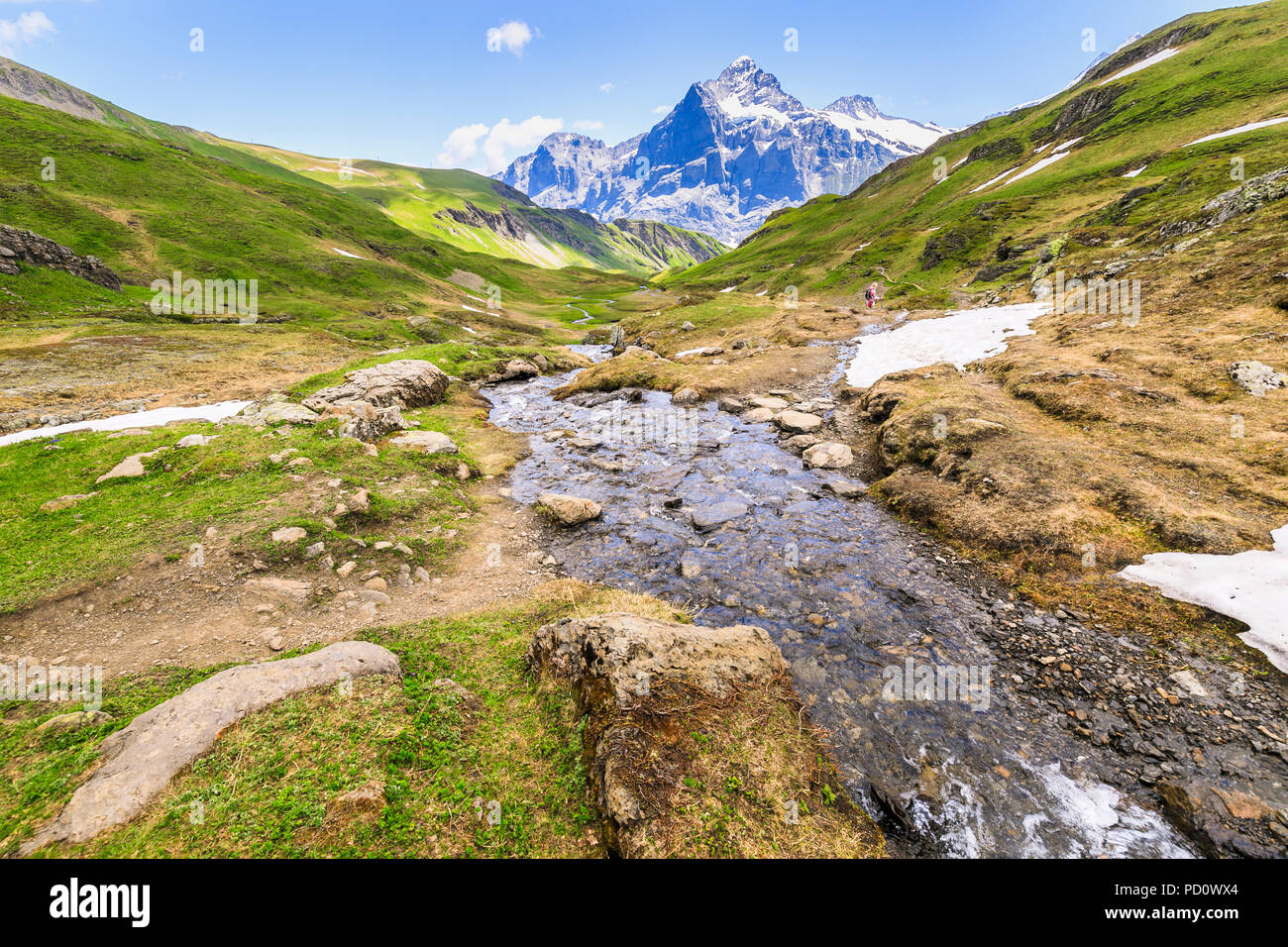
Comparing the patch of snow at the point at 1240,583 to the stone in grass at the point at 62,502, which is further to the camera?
the stone in grass at the point at 62,502

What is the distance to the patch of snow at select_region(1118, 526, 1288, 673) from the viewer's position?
9.41 m

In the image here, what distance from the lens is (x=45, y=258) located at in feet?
151

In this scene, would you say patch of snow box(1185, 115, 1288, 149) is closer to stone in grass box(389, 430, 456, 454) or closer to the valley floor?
the valley floor

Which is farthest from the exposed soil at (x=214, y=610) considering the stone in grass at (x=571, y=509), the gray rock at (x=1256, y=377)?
the gray rock at (x=1256, y=377)

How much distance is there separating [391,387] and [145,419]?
37.9 feet

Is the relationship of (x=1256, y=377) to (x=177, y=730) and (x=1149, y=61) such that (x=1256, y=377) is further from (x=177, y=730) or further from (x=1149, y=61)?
(x=1149, y=61)

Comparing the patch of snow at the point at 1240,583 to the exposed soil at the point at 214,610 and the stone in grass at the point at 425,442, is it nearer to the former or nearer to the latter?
the exposed soil at the point at 214,610

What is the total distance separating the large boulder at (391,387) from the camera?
27.2m

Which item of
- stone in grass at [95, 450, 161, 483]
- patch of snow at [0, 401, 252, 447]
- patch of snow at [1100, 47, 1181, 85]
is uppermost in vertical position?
patch of snow at [1100, 47, 1181, 85]

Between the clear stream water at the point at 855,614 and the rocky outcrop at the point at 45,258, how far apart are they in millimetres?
59909

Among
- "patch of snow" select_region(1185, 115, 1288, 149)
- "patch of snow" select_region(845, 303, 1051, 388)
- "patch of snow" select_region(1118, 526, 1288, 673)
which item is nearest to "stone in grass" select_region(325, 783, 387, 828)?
"patch of snow" select_region(1118, 526, 1288, 673)

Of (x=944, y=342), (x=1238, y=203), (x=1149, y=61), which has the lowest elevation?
(x=944, y=342)

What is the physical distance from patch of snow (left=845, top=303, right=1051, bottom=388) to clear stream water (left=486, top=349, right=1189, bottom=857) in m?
13.9

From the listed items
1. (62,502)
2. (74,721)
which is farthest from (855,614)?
(62,502)
